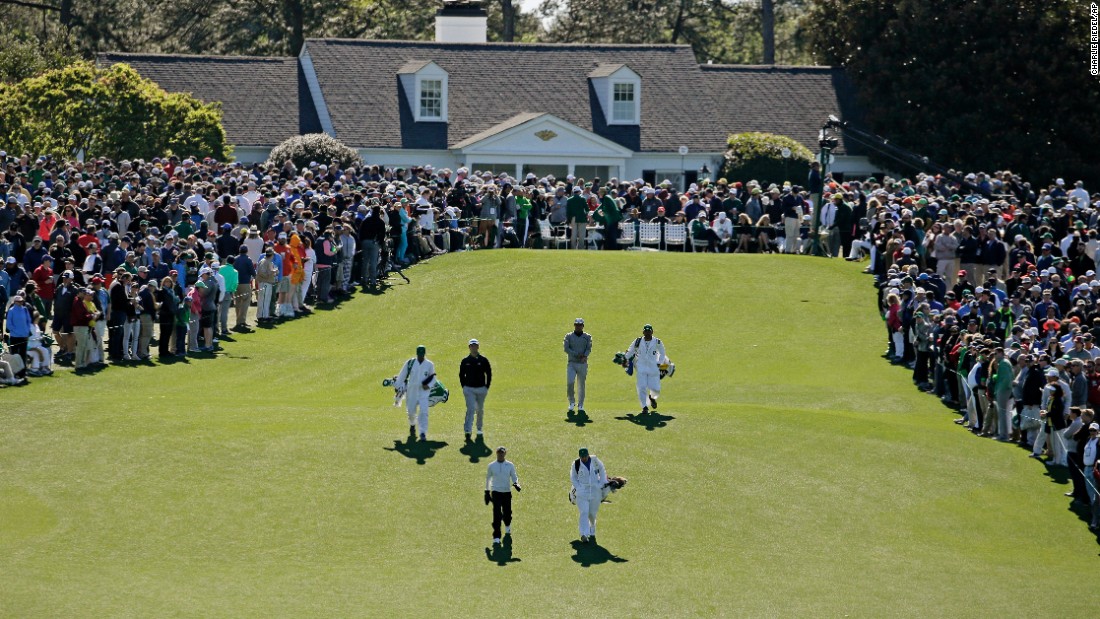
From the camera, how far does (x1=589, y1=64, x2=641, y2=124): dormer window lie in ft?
216

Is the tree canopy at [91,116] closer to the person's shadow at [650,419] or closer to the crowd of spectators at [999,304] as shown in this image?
the crowd of spectators at [999,304]

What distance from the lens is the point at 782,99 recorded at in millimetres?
68500

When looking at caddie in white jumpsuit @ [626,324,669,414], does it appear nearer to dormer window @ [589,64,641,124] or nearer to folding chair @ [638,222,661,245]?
folding chair @ [638,222,661,245]

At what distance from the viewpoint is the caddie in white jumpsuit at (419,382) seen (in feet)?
99.9

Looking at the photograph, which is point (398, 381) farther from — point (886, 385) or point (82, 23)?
point (82, 23)

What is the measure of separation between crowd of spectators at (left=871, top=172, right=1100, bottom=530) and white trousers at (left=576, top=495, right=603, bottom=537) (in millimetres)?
8173

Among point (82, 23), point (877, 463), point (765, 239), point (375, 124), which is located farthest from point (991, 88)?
point (82, 23)

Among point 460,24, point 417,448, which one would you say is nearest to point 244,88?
point 460,24

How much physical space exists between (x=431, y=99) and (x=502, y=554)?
4035 cm

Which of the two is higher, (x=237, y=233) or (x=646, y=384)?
(x=237, y=233)

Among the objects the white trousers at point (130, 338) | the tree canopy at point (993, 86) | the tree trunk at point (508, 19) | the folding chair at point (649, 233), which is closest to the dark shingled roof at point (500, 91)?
the tree canopy at point (993, 86)

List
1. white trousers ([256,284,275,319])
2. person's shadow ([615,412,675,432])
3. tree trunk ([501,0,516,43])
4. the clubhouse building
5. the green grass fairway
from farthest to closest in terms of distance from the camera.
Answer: tree trunk ([501,0,516,43]), the clubhouse building, white trousers ([256,284,275,319]), person's shadow ([615,412,675,432]), the green grass fairway

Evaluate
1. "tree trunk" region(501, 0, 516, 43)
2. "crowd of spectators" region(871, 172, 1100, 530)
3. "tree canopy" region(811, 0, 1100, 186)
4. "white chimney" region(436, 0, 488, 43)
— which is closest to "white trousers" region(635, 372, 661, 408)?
"crowd of spectators" region(871, 172, 1100, 530)

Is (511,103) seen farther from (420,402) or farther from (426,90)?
(420,402)
